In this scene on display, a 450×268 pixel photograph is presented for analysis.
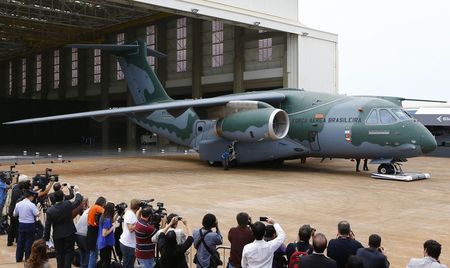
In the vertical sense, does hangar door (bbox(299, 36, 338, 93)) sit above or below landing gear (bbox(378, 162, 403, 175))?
above

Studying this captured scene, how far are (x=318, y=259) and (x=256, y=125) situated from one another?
14054mm

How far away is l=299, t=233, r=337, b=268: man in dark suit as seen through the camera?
14.3ft

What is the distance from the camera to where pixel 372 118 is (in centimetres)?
1706

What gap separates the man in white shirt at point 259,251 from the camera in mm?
5000

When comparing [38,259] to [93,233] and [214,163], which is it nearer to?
[93,233]

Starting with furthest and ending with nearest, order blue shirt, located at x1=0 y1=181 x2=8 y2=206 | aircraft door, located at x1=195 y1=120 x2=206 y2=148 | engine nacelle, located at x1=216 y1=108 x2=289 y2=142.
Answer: aircraft door, located at x1=195 y1=120 x2=206 y2=148 < engine nacelle, located at x1=216 y1=108 x2=289 y2=142 < blue shirt, located at x1=0 y1=181 x2=8 y2=206

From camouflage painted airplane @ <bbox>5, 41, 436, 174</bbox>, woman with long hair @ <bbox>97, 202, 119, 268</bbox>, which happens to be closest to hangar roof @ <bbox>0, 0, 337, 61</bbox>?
camouflage painted airplane @ <bbox>5, 41, 436, 174</bbox>

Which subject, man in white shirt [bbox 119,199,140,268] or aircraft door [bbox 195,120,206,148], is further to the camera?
aircraft door [bbox 195,120,206,148]

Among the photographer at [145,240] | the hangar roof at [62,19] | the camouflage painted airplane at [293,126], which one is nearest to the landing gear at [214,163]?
the camouflage painted airplane at [293,126]

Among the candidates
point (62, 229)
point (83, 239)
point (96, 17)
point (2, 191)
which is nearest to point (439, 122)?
point (96, 17)

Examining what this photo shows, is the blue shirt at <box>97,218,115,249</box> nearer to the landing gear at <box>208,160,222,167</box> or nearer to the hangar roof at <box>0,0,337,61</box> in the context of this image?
the landing gear at <box>208,160,222,167</box>

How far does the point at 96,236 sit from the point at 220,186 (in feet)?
28.8

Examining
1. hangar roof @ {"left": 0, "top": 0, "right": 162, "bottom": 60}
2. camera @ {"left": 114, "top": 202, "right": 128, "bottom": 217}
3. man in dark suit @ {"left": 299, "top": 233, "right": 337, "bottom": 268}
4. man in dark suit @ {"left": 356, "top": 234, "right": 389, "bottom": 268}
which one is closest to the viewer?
man in dark suit @ {"left": 299, "top": 233, "right": 337, "bottom": 268}

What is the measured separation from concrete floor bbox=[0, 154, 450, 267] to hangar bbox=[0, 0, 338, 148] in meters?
9.27
